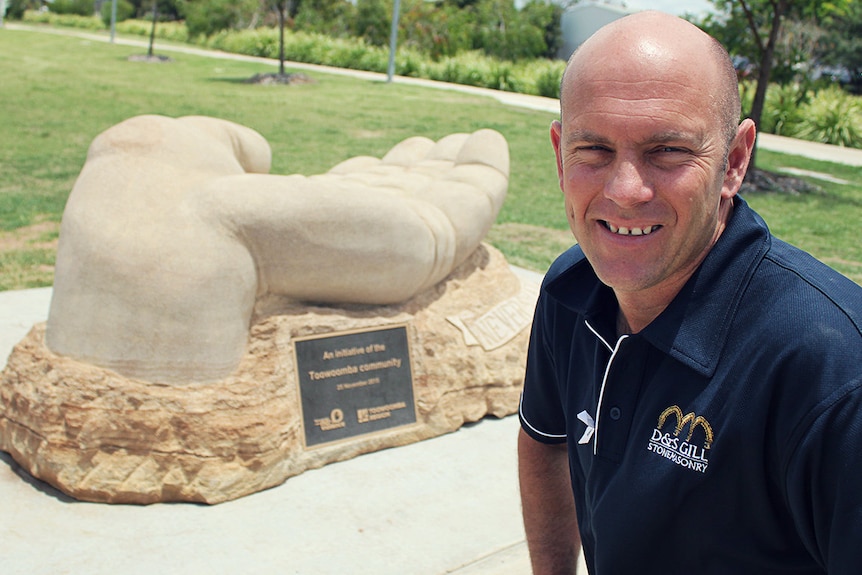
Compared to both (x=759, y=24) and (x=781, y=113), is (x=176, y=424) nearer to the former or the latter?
(x=759, y=24)

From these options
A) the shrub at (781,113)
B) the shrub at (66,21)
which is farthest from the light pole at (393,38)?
the shrub at (66,21)

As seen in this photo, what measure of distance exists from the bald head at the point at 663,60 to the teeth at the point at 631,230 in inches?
8.1

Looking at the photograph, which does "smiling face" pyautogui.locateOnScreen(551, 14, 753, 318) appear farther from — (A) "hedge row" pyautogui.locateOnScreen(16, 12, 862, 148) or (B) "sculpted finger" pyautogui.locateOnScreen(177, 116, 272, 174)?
(A) "hedge row" pyautogui.locateOnScreen(16, 12, 862, 148)

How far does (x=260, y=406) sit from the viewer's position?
3635 millimetres

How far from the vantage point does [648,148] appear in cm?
144

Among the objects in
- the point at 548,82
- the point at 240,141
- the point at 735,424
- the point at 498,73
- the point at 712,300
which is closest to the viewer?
the point at 735,424

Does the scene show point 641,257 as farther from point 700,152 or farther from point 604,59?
point 604,59

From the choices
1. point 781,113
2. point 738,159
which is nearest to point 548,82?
point 781,113

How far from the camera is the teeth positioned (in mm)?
1478

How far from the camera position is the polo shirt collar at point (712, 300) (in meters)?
1.41

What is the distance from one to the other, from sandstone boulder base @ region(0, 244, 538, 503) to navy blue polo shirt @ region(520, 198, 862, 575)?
223 centimetres

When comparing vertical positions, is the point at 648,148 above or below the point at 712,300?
above

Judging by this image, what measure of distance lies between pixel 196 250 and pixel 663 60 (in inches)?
100

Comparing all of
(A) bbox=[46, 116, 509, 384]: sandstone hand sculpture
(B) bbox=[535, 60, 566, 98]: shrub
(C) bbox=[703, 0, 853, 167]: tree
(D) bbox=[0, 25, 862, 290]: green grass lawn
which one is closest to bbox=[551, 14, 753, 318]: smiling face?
(A) bbox=[46, 116, 509, 384]: sandstone hand sculpture
